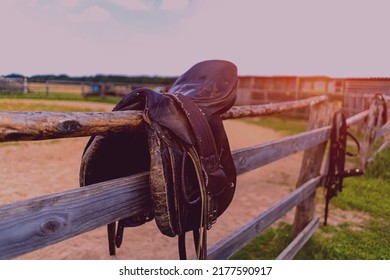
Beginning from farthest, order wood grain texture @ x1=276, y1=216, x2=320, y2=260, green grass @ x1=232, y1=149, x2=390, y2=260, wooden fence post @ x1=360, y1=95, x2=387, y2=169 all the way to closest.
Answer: wooden fence post @ x1=360, y1=95, x2=387, y2=169 → green grass @ x1=232, y1=149, x2=390, y2=260 → wood grain texture @ x1=276, y1=216, x2=320, y2=260

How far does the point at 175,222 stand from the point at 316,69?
1807mm

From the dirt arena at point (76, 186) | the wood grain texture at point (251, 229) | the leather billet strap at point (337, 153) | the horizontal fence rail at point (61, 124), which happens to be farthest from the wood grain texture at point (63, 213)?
the leather billet strap at point (337, 153)

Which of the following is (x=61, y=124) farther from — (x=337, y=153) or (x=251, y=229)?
(x=337, y=153)

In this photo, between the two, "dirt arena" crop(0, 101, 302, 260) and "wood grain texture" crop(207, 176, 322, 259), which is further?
"dirt arena" crop(0, 101, 302, 260)

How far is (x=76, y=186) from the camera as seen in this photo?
4180 mm

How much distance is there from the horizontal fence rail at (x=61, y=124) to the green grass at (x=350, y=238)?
1935mm

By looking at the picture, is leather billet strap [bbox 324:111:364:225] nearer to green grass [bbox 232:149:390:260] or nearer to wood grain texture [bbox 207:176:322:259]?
wood grain texture [bbox 207:176:322:259]

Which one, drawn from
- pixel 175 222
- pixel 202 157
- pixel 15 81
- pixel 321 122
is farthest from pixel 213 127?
pixel 321 122

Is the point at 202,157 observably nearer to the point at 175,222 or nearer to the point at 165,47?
the point at 175,222

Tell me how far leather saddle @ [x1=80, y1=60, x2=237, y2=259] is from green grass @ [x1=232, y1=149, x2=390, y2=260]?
1639 mm

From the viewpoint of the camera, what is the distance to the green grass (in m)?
2.46

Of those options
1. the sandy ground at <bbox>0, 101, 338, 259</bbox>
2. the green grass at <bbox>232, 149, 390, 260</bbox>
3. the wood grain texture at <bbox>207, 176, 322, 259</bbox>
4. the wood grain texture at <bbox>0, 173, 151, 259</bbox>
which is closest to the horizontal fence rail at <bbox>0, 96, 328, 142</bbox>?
the wood grain texture at <bbox>0, 173, 151, 259</bbox>

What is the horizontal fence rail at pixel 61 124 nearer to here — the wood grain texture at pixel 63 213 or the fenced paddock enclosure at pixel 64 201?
the fenced paddock enclosure at pixel 64 201

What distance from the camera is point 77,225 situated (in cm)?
93
